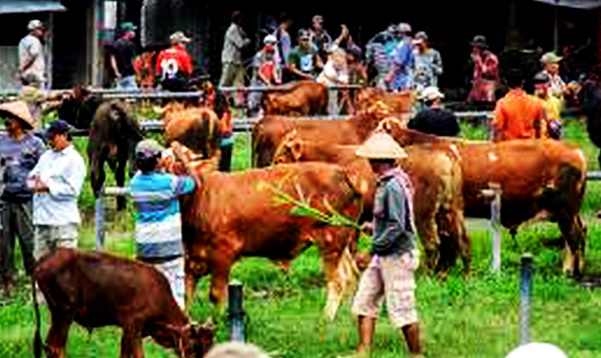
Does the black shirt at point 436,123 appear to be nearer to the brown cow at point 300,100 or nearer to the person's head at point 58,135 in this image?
the person's head at point 58,135

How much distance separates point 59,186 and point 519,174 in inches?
238

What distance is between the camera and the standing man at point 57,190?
18.5 m

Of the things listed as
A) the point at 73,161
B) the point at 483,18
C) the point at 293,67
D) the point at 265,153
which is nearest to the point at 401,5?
the point at 483,18

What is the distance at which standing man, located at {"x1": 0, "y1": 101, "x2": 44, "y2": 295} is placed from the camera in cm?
1952

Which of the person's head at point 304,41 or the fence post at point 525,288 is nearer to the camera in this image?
the fence post at point 525,288

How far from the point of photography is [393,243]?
16344 millimetres

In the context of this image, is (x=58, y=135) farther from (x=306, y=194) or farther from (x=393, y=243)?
(x=393, y=243)

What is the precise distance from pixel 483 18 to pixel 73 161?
23.3 meters

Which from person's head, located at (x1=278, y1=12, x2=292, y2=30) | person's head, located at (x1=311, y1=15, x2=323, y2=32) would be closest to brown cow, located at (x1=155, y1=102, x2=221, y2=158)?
person's head, located at (x1=311, y1=15, x2=323, y2=32)

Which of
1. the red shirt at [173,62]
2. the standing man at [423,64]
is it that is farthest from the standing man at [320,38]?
the red shirt at [173,62]

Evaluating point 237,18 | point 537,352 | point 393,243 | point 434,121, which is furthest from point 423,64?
point 537,352

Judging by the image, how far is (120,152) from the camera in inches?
987

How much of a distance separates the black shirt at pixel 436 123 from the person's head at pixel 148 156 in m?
6.91

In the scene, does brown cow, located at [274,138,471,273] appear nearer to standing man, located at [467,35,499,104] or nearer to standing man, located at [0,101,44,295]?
standing man, located at [0,101,44,295]
